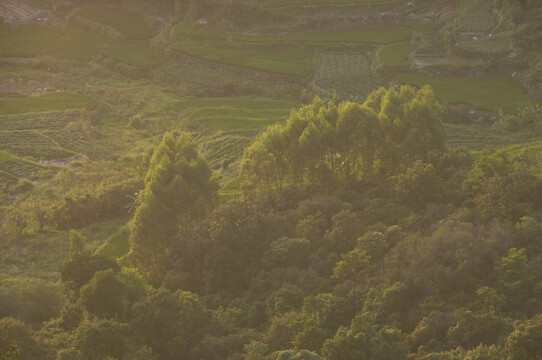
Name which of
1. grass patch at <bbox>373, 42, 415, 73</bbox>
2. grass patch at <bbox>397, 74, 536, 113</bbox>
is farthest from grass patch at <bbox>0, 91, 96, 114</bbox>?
grass patch at <bbox>397, 74, 536, 113</bbox>

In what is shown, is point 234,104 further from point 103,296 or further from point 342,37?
point 103,296

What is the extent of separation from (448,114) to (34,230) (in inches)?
2009

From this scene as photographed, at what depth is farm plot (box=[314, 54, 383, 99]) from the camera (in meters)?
93.0

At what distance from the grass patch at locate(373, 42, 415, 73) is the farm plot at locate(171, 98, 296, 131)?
15384mm

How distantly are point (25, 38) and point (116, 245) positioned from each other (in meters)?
81.3

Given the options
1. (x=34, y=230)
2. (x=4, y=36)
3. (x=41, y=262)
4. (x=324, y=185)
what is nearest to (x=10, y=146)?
(x=34, y=230)

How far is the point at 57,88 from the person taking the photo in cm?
10212

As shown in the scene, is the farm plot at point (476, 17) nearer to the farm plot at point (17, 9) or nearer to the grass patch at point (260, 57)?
the grass patch at point (260, 57)

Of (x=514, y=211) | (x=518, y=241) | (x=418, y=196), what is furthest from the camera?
(x=418, y=196)

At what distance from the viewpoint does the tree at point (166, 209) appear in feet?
152

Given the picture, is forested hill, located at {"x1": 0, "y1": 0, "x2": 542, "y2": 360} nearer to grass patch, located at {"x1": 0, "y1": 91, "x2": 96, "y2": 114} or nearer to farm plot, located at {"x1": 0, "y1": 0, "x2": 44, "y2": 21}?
grass patch, located at {"x1": 0, "y1": 91, "x2": 96, "y2": 114}

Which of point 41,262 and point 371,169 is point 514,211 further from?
point 41,262

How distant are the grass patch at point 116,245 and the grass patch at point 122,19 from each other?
7534 centimetres

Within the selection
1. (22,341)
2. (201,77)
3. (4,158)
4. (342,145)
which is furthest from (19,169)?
(22,341)
